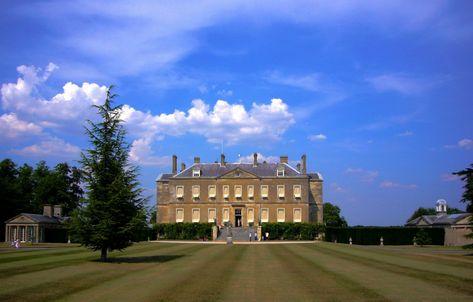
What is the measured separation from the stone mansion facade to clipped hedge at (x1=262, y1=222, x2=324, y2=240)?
8.39 m

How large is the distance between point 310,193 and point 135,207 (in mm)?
49420

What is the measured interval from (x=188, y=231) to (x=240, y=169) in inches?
517

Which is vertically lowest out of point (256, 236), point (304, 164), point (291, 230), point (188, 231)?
point (256, 236)

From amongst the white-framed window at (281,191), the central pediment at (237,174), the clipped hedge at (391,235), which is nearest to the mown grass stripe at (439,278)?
the clipped hedge at (391,235)

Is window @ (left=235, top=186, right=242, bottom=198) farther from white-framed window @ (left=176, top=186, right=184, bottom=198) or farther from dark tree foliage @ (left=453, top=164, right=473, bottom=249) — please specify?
dark tree foliage @ (left=453, top=164, right=473, bottom=249)

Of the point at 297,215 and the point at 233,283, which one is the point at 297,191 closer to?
the point at 297,215

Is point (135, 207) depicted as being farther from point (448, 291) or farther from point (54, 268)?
point (448, 291)

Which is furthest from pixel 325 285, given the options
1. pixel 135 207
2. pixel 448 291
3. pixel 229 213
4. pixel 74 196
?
pixel 74 196

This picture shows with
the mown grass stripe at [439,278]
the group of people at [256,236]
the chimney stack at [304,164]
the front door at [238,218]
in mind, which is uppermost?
the chimney stack at [304,164]

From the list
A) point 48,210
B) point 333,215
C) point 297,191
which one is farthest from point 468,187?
point 333,215

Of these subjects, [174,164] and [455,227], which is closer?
[455,227]

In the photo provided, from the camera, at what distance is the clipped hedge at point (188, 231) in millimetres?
56469

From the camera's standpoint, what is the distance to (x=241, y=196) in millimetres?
66125

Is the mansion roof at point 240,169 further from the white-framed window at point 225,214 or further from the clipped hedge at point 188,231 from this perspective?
the clipped hedge at point 188,231
